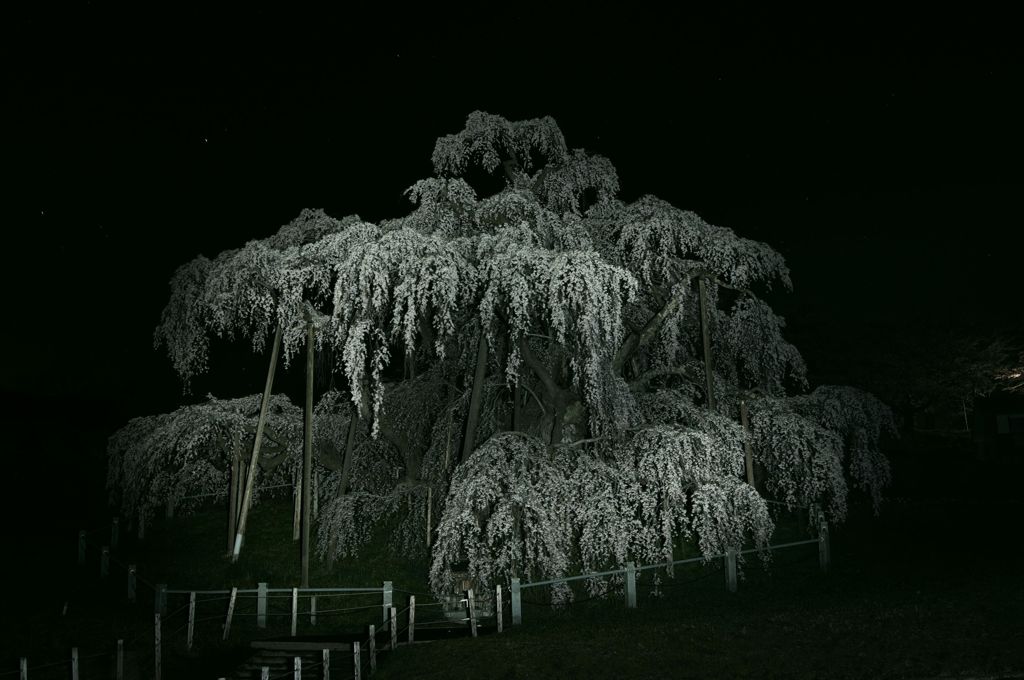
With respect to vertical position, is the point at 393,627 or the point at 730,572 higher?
the point at 730,572

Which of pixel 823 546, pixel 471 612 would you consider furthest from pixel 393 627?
pixel 823 546

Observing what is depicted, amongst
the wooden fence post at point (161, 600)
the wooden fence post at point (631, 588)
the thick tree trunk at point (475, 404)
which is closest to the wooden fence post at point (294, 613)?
the wooden fence post at point (161, 600)

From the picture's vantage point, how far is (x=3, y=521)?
3400cm

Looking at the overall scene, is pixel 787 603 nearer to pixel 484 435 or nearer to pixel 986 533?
pixel 484 435

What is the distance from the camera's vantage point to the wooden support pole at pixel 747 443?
16.2 meters

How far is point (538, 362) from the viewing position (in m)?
17.3

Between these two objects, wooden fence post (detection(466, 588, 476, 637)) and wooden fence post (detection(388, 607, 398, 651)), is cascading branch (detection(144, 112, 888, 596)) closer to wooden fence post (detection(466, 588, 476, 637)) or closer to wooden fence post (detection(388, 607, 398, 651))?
wooden fence post (detection(466, 588, 476, 637))

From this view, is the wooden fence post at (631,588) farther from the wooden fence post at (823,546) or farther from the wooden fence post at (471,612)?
the wooden fence post at (823,546)

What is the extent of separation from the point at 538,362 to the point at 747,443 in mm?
4291

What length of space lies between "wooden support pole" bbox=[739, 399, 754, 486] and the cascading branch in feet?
0.54

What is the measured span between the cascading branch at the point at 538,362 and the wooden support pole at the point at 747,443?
166mm

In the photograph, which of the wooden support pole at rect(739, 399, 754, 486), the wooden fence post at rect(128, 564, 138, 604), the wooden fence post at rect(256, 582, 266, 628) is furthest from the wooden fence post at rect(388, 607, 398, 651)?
the wooden fence post at rect(128, 564, 138, 604)

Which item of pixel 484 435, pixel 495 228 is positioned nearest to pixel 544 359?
pixel 484 435

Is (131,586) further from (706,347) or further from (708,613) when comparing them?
(706,347)
